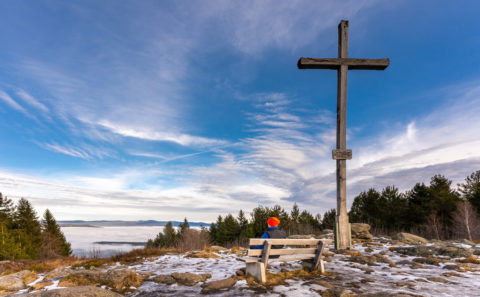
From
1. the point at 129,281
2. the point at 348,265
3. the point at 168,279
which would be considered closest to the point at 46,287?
the point at 129,281

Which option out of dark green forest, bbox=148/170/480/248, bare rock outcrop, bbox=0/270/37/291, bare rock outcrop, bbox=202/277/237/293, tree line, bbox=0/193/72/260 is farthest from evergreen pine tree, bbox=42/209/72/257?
bare rock outcrop, bbox=202/277/237/293

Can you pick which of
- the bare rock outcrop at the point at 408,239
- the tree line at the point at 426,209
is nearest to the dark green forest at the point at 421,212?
the tree line at the point at 426,209

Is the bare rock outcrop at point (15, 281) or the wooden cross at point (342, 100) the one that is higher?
the wooden cross at point (342, 100)

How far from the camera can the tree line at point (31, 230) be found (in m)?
38.5

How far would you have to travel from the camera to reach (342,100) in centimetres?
962

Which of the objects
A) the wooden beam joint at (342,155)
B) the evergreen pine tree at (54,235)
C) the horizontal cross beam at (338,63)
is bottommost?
the evergreen pine tree at (54,235)

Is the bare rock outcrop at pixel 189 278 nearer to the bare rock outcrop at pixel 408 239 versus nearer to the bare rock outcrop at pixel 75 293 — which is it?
the bare rock outcrop at pixel 75 293

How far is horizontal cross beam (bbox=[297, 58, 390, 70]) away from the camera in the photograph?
31.6 ft

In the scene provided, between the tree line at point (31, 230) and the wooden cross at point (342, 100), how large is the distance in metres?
42.9

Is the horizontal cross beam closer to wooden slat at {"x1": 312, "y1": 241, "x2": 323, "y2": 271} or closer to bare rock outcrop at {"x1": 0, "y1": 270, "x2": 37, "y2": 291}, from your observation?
wooden slat at {"x1": 312, "y1": 241, "x2": 323, "y2": 271}

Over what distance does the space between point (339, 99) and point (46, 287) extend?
1046cm

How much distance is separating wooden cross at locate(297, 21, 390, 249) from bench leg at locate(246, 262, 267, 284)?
4661mm

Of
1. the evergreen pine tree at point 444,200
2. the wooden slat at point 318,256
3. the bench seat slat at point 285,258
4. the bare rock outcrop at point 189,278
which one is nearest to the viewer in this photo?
the bench seat slat at point 285,258

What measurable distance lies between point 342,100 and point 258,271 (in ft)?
23.3
